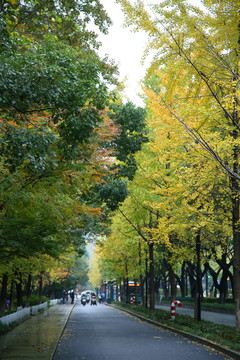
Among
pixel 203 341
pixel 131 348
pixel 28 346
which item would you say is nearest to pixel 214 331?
pixel 203 341

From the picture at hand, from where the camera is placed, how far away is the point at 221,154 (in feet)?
35.1

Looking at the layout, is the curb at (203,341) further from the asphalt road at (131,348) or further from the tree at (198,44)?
the tree at (198,44)

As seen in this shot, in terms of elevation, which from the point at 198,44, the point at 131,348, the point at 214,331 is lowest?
the point at 131,348

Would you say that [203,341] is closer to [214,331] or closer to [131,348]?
[214,331]

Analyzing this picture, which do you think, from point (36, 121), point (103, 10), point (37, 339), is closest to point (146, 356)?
point (37, 339)

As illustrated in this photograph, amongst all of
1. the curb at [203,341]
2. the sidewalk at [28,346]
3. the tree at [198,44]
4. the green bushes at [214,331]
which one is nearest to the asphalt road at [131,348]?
the curb at [203,341]

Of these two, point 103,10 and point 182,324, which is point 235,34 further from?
point 182,324

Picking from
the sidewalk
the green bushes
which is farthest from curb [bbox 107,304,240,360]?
the sidewalk

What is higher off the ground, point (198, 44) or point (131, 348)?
point (198, 44)

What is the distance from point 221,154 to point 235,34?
118 inches

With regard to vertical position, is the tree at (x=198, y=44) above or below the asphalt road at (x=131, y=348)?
above

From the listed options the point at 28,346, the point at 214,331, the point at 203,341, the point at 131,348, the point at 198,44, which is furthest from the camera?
the point at 214,331

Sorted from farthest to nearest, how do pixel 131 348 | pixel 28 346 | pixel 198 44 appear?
pixel 131 348 < pixel 28 346 < pixel 198 44

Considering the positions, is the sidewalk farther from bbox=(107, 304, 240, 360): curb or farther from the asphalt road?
bbox=(107, 304, 240, 360): curb
